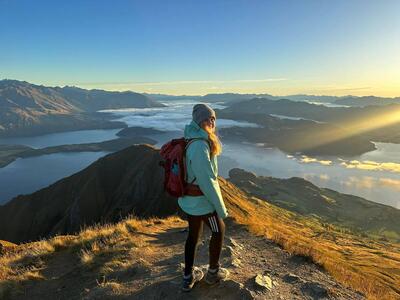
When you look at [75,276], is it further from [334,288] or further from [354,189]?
[354,189]

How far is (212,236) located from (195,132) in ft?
6.95

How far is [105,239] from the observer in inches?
488

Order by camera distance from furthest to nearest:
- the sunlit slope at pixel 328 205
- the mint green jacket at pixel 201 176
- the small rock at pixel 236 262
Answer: the sunlit slope at pixel 328 205 < the small rock at pixel 236 262 < the mint green jacket at pixel 201 176

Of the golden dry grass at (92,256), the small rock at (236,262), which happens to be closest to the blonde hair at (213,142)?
the golden dry grass at (92,256)

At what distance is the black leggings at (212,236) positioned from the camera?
6.70 meters

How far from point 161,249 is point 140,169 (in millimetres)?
61672

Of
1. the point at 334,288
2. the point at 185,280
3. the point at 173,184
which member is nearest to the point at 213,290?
the point at 185,280

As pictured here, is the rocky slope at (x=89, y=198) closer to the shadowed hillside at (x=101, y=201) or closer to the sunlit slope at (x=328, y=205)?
the shadowed hillside at (x=101, y=201)

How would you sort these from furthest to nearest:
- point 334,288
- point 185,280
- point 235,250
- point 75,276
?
point 235,250 → point 75,276 → point 334,288 → point 185,280

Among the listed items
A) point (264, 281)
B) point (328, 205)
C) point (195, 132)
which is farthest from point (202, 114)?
point (328, 205)

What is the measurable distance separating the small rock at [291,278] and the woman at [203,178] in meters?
2.65

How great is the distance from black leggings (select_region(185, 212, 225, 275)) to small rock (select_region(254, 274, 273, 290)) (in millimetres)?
1183

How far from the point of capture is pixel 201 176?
620 centimetres

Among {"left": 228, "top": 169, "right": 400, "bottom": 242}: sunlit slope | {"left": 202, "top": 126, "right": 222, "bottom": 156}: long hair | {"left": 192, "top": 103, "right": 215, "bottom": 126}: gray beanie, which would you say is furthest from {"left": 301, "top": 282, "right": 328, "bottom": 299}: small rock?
{"left": 228, "top": 169, "right": 400, "bottom": 242}: sunlit slope
